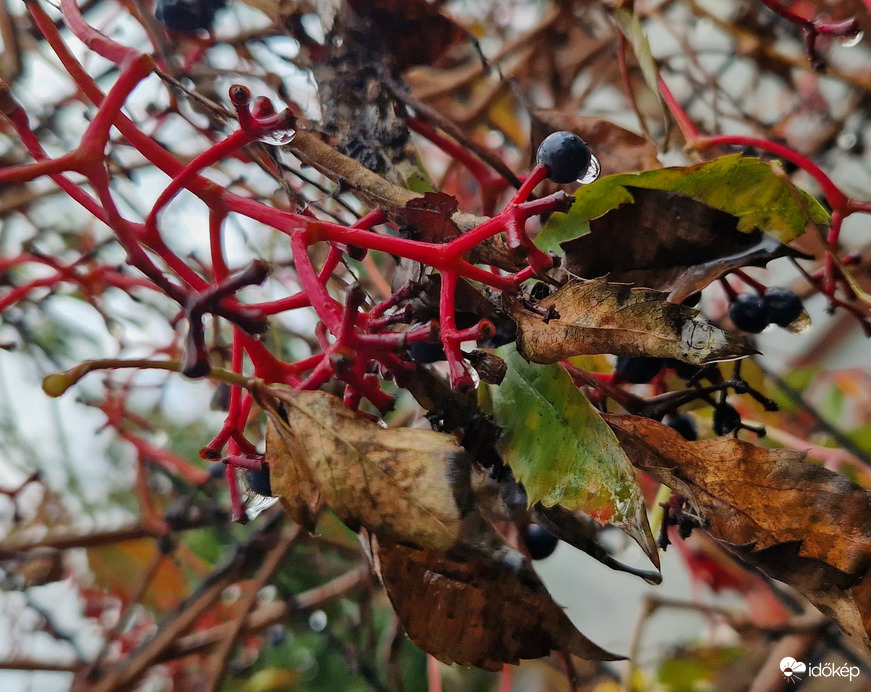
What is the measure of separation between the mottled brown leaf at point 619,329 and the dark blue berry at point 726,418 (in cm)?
13

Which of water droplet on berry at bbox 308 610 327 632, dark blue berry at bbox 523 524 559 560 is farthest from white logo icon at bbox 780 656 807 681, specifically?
water droplet on berry at bbox 308 610 327 632

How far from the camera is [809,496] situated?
315 mm

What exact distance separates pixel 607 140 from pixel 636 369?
18 centimetres

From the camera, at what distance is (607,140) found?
0.47 meters

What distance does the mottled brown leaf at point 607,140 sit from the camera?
46 centimetres

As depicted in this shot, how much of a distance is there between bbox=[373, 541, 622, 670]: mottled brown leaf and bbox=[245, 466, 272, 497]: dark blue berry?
0.08 meters

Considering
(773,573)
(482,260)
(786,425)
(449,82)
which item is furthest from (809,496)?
(786,425)

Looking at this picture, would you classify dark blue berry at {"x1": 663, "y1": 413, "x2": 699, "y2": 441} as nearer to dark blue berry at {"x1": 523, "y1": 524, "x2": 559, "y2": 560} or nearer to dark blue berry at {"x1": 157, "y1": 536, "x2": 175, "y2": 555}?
dark blue berry at {"x1": 523, "y1": 524, "x2": 559, "y2": 560}

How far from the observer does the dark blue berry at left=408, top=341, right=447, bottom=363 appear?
32 centimetres

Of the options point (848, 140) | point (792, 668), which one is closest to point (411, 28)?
point (792, 668)

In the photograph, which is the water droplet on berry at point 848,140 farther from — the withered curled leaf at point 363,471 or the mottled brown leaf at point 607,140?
the withered curled leaf at point 363,471

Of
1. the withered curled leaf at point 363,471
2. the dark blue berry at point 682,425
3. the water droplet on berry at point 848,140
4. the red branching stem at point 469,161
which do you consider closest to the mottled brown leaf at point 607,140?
the red branching stem at point 469,161

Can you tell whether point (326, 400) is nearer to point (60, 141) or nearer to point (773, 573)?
point (773, 573)

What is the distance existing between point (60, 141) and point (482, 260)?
2.19 ft
